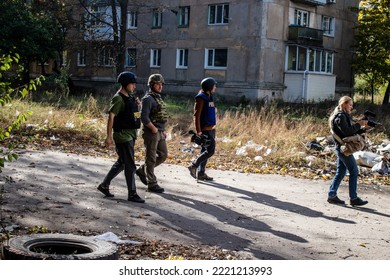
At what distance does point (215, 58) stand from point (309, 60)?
6.07 metres

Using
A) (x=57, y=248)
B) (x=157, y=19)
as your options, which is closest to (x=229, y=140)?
(x=57, y=248)

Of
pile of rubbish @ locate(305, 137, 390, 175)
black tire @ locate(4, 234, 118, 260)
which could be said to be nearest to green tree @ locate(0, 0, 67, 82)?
pile of rubbish @ locate(305, 137, 390, 175)

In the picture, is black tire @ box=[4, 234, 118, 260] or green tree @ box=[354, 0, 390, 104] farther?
green tree @ box=[354, 0, 390, 104]

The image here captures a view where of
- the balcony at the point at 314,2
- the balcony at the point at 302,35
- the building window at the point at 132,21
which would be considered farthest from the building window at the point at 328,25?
the building window at the point at 132,21

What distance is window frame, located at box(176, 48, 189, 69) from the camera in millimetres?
39784

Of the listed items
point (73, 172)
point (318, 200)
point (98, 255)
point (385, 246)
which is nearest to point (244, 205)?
point (318, 200)

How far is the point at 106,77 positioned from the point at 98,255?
40.7 metres

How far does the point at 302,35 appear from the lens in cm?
3712

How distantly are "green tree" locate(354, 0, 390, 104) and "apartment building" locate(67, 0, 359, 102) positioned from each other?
7.68ft

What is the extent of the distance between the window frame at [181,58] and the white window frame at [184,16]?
167 centimetres

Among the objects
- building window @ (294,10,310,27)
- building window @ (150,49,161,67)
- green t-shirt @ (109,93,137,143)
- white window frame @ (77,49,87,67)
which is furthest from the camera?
white window frame @ (77,49,87,67)

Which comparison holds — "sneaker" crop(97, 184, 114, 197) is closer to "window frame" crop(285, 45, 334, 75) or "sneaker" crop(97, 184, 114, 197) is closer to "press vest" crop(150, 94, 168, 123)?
"press vest" crop(150, 94, 168, 123)

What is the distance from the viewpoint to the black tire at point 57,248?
4895 mm

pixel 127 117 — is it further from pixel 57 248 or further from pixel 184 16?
pixel 184 16
